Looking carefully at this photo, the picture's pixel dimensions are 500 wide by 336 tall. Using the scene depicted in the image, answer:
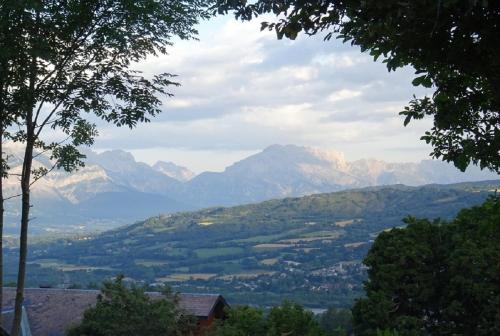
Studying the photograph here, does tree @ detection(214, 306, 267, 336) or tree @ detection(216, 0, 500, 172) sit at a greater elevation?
tree @ detection(216, 0, 500, 172)

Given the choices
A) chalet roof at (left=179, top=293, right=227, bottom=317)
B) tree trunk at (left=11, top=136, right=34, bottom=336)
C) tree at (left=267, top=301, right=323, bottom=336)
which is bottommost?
chalet roof at (left=179, top=293, right=227, bottom=317)

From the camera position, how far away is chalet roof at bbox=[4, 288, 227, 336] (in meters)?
49.1

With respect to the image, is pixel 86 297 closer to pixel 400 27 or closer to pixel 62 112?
pixel 62 112

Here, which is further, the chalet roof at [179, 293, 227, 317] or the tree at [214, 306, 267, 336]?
the chalet roof at [179, 293, 227, 317]

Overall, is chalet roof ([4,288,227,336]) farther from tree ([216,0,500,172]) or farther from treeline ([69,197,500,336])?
tree ([216,0,500,172])

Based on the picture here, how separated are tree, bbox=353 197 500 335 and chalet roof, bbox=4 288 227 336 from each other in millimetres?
14139

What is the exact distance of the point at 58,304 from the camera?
54844mm

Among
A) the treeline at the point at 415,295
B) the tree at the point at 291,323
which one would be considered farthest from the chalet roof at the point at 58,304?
the tree at the point at 291,323

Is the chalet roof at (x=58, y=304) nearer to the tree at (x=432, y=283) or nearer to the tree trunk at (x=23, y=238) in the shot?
the tree at (x=432, y=283)

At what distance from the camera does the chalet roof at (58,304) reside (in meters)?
49.1

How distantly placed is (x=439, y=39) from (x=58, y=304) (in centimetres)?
5000

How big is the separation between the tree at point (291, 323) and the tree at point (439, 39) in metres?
19.8

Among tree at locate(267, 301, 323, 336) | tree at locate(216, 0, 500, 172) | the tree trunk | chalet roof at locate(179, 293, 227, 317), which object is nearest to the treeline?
tree at locate(267, 301, 323, 336)

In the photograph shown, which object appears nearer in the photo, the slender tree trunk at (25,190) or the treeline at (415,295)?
the slender tree trunk at (25,190)
